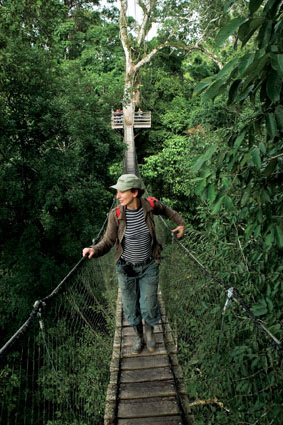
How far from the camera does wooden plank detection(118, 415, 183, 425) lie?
1241 millimetres

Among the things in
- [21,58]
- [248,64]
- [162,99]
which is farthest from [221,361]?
[162,99]

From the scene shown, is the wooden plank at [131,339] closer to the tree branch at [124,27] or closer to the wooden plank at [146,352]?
the wooden plank at [146,352]

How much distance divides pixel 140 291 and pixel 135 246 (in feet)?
0.88

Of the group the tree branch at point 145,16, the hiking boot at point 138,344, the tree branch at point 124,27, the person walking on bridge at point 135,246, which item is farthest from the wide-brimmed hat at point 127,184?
the tree branch at point 145,16

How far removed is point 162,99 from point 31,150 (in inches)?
368

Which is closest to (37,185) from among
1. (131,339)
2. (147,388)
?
(131,339)

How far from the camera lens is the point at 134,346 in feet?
5.47

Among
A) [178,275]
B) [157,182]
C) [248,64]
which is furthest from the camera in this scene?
[157,182]

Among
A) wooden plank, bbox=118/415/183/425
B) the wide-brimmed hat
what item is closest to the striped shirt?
the wide-brimmed hat

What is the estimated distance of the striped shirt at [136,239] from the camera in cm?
141

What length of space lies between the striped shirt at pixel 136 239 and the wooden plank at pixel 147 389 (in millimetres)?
606

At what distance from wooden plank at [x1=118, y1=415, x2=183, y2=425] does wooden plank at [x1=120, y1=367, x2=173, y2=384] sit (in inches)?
7.7

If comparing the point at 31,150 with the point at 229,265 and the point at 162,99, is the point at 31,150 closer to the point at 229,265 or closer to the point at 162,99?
the point at 229,265

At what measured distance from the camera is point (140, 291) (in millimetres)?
1536
